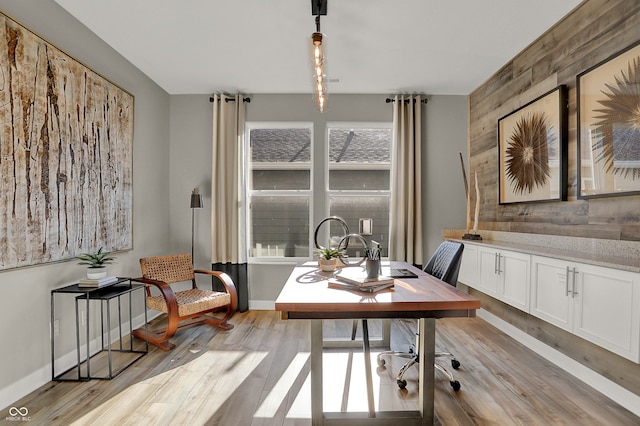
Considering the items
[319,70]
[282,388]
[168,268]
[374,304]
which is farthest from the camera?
[168,268]

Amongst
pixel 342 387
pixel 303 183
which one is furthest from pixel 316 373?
pixel 303 183

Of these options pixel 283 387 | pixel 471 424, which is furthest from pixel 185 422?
pixel 471 424

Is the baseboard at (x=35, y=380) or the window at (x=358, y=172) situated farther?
the window at (x=358, y=172)

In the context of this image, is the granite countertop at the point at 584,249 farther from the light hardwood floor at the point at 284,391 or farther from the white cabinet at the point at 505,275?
the light hardwood floor at the point at 284,391

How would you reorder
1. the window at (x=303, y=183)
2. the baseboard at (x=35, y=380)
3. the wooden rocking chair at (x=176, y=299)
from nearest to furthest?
1. the baseboard at (x=35, y=380)
2. the wooden rocking chair at (x=176, y=299)
3. the window at (x=303, y=183)

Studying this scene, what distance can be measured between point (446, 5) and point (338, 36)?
0.90 metres

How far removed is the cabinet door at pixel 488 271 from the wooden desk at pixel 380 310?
137 centimetres

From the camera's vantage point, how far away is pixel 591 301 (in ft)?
6.79

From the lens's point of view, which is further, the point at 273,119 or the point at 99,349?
the point at 273,119

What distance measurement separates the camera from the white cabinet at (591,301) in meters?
1.82

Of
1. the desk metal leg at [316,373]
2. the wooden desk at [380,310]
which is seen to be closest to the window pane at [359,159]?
the wooden desk at [380,310]

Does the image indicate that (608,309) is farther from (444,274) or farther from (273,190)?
(273,190)

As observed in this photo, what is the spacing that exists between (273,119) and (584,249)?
350 centimetres

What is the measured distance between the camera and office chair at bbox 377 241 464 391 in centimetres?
230
